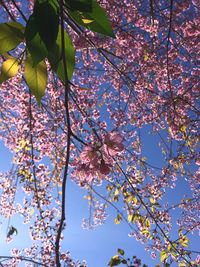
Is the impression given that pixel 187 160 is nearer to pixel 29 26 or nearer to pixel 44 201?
pixel 44 201

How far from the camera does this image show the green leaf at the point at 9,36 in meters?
0.86

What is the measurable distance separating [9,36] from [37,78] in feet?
0.39

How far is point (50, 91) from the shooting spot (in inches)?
269

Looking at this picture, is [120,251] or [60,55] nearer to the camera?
[60,55]

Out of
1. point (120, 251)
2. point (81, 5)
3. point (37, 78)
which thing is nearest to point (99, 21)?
point (81, 5)

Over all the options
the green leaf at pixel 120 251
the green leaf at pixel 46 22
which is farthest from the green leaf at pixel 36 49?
the green leaf at pixel 120 251

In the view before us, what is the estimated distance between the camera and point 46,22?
2.38 feet

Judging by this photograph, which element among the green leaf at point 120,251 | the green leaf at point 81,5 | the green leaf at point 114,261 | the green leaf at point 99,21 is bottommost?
the green leaf at point 81,5

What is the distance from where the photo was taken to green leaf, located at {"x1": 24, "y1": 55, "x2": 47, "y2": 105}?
0.90 metres

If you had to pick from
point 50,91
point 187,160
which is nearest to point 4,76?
point 187,160

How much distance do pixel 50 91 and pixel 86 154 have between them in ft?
18.6

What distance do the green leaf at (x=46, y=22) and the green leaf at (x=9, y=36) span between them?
6.1 inches

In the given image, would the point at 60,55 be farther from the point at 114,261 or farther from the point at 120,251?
the point at 120,251

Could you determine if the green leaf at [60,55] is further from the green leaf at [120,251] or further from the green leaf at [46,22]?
the green leaf at [120,251]
